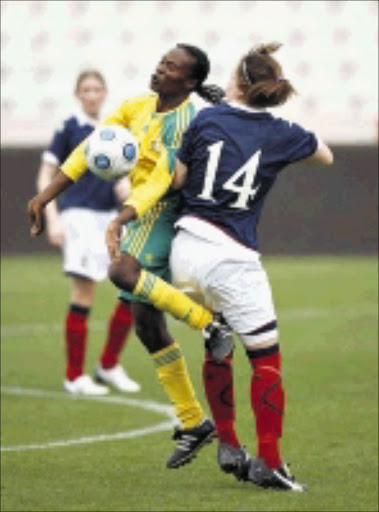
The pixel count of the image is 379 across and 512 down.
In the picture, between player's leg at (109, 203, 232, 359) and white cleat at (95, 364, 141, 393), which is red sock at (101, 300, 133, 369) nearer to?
white cleat at (95, 364, 141, 393)

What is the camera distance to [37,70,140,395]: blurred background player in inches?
429

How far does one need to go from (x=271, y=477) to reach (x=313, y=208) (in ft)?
49.3

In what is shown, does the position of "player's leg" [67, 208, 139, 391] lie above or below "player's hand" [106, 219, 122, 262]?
below

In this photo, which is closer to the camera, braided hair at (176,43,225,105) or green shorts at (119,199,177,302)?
braided hair at (176,43,225,105)

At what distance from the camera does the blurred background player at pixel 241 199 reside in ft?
23.1

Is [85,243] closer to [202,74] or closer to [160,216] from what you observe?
[160,216]

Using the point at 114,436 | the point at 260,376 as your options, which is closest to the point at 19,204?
the point at 114,436

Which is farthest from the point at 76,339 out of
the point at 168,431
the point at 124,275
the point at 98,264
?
the point at 124,275

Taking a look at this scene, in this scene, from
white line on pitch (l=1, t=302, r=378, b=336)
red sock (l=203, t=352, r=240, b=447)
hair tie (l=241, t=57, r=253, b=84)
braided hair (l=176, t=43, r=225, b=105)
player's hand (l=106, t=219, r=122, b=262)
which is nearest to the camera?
player's hand (l=106, t=219, r=122, b=262)

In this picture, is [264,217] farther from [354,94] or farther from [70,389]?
[70,389]

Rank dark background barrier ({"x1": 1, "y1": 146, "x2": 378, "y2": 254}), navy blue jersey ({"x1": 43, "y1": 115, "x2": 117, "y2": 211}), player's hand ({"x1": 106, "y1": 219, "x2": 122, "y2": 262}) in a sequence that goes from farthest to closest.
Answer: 1. dark background barrier ({"x1": 1, "y1": 146, "x2": 378, "y2": 254})
2. navy blue jersey ({"x1": 43, "y1": 115, "x2": 117, "y2": 211})
3. player's hand ({"x1": 106, "y1": 219, "x2": 122, "y2": 262})

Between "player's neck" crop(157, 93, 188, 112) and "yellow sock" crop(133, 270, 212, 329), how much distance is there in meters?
0.87

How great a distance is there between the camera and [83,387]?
35.9ft

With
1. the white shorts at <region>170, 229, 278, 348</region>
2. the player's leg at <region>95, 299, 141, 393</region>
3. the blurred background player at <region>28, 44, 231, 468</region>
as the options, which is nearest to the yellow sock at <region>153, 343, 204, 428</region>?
the blurred background player at <region>28, 44, 231, 468</region>
